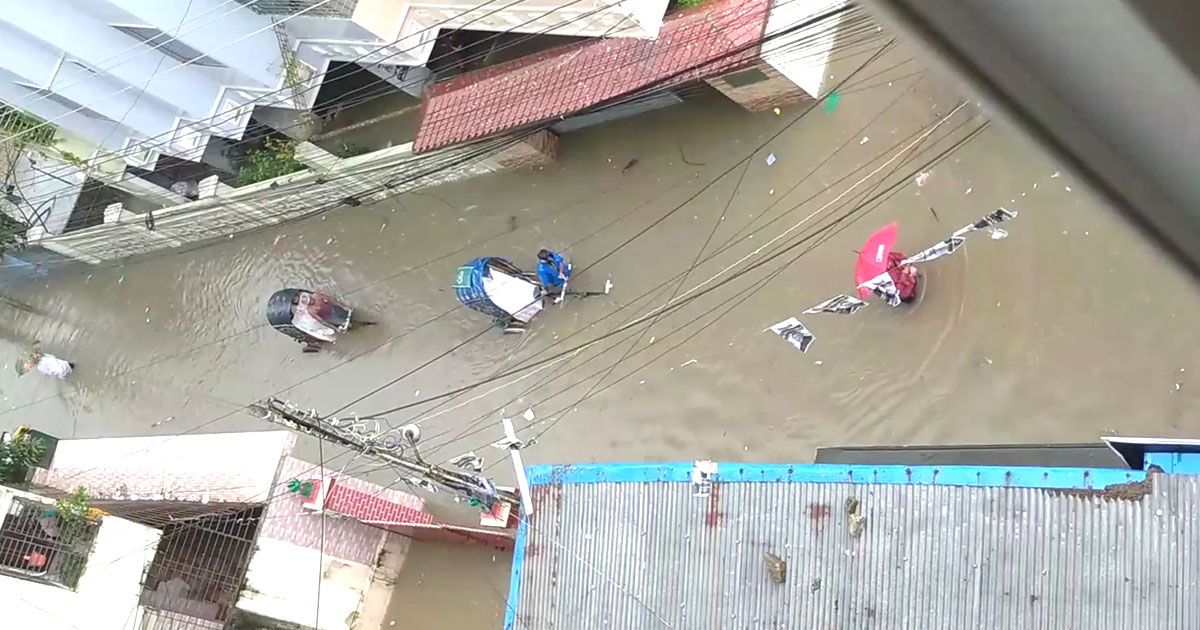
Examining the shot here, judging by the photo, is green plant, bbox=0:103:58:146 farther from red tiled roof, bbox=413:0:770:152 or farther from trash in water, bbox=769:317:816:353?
trash in water, bbox=769:317:816:353

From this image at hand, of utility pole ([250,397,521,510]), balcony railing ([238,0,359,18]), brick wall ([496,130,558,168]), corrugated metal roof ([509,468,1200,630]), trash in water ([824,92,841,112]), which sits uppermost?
balcony railing ([238,0,359,18])

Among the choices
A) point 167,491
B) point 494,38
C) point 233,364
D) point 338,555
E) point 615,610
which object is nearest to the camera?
point 615,610

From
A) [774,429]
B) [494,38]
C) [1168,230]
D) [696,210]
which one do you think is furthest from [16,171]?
[1168,230]

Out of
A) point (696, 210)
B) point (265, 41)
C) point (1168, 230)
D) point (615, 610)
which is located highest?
point (265, 41)

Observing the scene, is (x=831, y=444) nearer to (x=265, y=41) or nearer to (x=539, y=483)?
(x=539, y=483)

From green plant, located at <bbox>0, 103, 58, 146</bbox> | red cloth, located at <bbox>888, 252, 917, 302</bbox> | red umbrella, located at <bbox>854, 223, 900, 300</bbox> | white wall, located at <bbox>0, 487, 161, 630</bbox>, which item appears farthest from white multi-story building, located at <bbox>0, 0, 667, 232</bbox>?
white wall, located at <bbox>0, 487, 161, 630</bbox>

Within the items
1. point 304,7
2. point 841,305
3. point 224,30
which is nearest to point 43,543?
point 224,30

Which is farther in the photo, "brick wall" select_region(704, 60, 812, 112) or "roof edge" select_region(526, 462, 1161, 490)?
"brick wall" select_region(704, 60, 812, 112)
